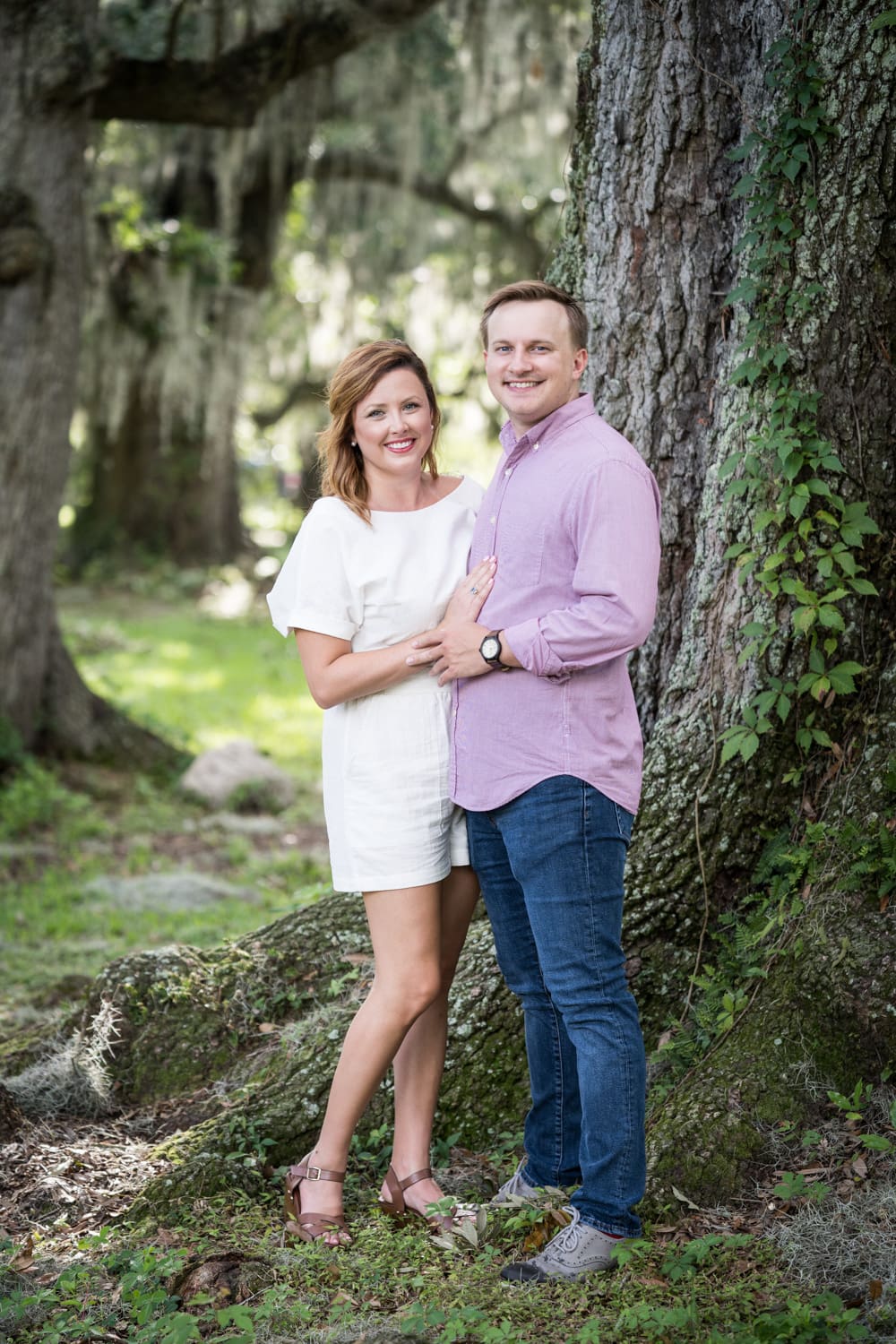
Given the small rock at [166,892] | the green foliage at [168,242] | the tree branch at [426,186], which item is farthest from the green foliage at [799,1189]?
the tree branch at [426,186]

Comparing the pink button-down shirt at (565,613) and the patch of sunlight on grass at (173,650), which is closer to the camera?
the pink button-down shirt at (565,613)

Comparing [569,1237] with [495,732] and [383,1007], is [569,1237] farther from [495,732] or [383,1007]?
[495,732]

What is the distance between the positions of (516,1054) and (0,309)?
598cm

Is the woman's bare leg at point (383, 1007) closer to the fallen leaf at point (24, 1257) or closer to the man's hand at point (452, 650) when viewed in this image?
the man's hand at point (452, 650)

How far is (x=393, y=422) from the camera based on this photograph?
10.0ft

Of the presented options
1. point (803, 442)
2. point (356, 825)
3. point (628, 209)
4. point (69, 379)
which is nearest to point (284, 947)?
point (356, 825)

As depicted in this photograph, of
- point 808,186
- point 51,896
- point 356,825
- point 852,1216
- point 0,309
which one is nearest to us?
point 852,1216

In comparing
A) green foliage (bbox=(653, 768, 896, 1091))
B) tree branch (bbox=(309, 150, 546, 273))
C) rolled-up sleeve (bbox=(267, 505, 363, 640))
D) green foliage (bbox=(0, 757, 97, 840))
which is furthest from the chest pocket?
tree branch (bbox=(309, 150, 546, 273))

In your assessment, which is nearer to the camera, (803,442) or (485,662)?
(485,662)

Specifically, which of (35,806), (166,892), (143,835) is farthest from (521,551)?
(35,806)

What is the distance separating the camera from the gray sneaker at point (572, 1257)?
2.75m

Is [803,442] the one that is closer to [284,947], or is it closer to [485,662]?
[485,662]

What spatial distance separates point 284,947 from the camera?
418 centimetres

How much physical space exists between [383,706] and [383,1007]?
0.70 m
